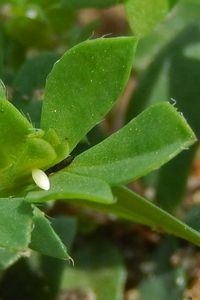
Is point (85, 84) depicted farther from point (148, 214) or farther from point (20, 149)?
point (148, 214)

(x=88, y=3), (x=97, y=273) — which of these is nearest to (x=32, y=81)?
(x=88, y=3)

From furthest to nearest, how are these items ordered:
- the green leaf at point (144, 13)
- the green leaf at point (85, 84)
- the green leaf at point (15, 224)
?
the green leaf at point (144, 13), the green leaf at point (85, 84), the green leaf at point (15, 224)

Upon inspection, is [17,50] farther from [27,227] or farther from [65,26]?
[27,227]

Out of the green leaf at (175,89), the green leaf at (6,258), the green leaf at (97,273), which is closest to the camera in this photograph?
the green leaf at (6,258)

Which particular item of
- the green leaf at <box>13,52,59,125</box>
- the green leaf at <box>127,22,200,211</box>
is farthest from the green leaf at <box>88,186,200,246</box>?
the green leaf at <box>127,22,200,211</box>

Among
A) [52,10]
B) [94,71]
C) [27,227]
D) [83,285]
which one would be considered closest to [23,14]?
[52,10]

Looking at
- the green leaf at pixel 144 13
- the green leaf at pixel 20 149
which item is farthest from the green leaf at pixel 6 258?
the green leaf at pixel 144 13

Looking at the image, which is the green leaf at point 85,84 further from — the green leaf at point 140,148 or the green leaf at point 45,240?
the green leaf at point 45,240
